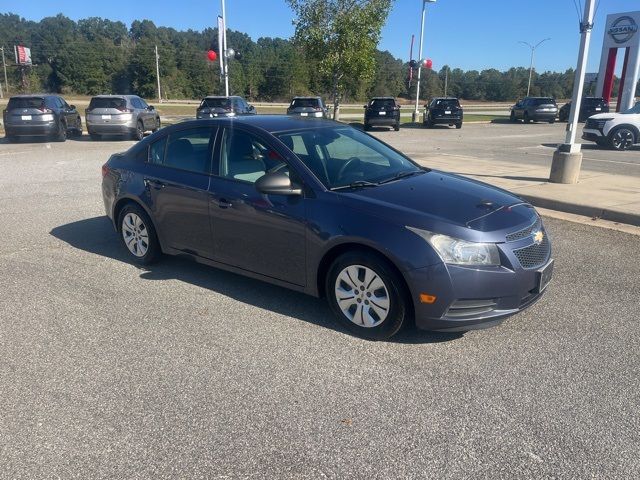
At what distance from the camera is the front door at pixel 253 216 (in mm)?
4422

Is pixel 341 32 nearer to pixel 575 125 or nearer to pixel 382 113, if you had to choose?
pixel 382 113

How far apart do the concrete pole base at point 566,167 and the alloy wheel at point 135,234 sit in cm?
756

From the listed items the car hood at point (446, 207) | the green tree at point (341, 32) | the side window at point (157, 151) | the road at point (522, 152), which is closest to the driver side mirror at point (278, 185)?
the car hood at point (446, 207)

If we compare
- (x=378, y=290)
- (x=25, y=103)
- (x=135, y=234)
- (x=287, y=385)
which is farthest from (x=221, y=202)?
(x=25, y=103)

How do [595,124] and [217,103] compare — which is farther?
[217,103]

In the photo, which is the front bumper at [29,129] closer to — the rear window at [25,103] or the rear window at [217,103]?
the rear window at [25,103]

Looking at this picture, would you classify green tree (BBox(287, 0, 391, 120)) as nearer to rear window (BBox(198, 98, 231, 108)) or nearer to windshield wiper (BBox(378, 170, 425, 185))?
rear window (BBox(198, 98, 231, 108))

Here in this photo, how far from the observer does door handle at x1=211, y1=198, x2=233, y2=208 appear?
4.82 m

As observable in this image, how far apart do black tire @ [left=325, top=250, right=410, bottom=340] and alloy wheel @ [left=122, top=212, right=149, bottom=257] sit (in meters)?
2.39

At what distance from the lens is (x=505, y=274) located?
12.6 ft

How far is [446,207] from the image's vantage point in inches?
161

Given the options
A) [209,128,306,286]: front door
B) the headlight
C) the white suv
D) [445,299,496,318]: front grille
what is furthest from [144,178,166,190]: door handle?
the white suv

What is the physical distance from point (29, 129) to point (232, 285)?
54.2 feet

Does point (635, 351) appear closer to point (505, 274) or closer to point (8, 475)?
point (505, 274)
